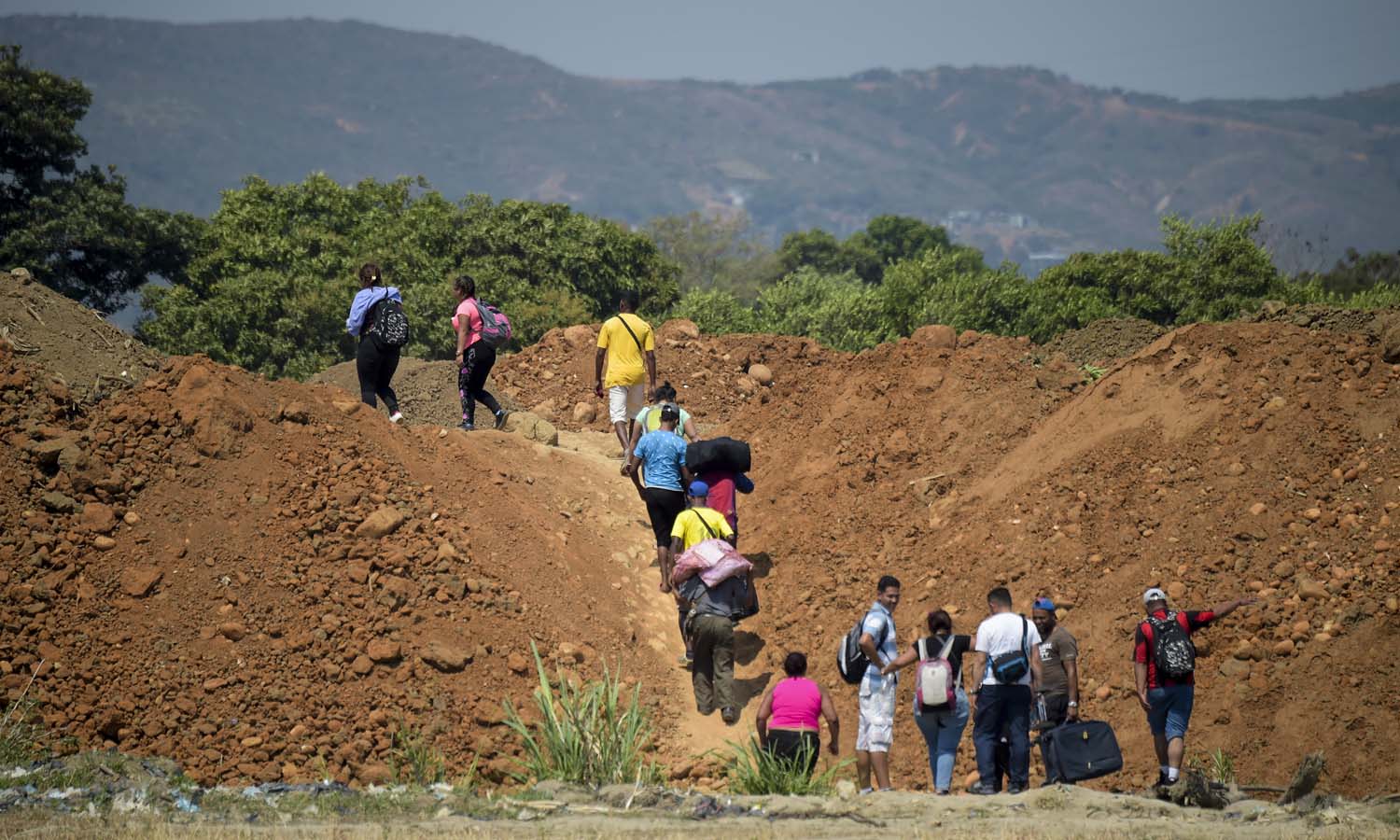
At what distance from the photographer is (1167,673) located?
30.1ft

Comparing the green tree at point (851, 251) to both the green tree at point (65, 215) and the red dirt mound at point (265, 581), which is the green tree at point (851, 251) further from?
the red dirt mound at point (265, 581)

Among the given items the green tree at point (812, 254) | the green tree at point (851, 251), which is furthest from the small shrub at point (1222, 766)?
the green tree at point (812, 254)

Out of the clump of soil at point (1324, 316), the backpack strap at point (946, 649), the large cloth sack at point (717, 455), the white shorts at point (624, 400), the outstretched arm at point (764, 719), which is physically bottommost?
the outstretched arm at point (764, 719)

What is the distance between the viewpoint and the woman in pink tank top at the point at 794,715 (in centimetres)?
933

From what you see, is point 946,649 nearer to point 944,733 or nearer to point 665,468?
point 944,733

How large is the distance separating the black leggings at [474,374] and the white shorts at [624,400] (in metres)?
1.27

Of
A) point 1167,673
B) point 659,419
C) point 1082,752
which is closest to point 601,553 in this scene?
point 659,419

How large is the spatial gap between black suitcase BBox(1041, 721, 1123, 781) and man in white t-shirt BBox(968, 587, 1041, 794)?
0.22 m

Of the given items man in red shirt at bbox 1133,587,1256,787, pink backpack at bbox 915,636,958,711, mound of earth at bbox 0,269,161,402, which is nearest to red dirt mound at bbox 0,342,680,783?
mound of earth at bbox 0,269,161,402

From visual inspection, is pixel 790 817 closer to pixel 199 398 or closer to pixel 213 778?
pixel 213 778

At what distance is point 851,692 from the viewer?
11.4 m

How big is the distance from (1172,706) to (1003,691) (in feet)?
3.57

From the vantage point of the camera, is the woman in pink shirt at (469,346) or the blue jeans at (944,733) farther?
the woman in pink shirt at (469,346)

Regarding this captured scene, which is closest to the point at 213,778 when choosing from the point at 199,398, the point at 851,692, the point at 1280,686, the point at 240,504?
the point at 240,504
